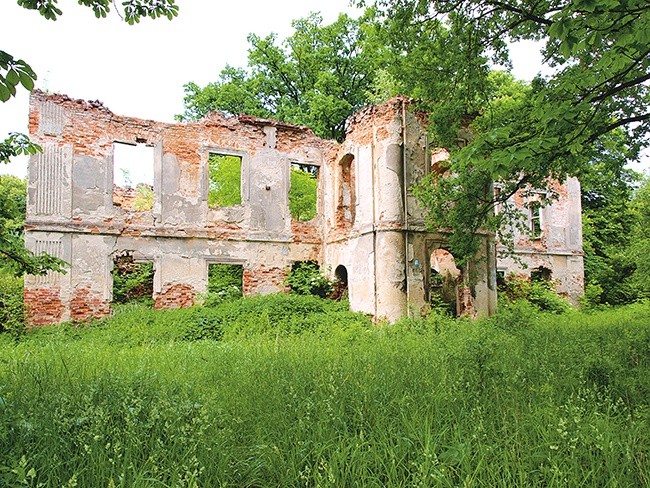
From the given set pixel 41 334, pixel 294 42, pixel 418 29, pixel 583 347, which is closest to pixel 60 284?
pixel 41 334

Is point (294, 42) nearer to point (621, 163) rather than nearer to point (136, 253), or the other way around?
point (136, 253)

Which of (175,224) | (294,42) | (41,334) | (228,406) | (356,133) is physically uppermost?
(294,42)

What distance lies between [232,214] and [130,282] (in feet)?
14.4

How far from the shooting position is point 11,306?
11977 mm

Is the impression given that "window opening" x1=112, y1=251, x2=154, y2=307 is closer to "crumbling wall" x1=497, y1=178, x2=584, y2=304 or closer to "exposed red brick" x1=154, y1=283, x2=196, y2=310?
"exposed red brick" x1=154, y1=283, x2=196, y2=310

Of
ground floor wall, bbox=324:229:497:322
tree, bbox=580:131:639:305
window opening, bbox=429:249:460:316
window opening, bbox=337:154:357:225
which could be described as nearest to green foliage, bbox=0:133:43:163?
ground floor wall, bbox=324:229:497:322

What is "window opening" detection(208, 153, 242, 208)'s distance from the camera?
21.0 metres

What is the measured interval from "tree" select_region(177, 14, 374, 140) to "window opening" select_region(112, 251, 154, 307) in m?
12.9

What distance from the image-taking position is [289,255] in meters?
15.3

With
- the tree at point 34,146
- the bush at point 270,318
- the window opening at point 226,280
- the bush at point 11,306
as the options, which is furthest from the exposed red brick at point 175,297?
the tree at point 34,146

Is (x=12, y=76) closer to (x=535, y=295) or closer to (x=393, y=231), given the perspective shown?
(x=393, y=231)

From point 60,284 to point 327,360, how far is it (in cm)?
1049

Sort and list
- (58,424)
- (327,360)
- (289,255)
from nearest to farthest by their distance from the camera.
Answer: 1. (58,424)
2. (327,360)
3. (289,255)

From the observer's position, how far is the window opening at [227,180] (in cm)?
2103
